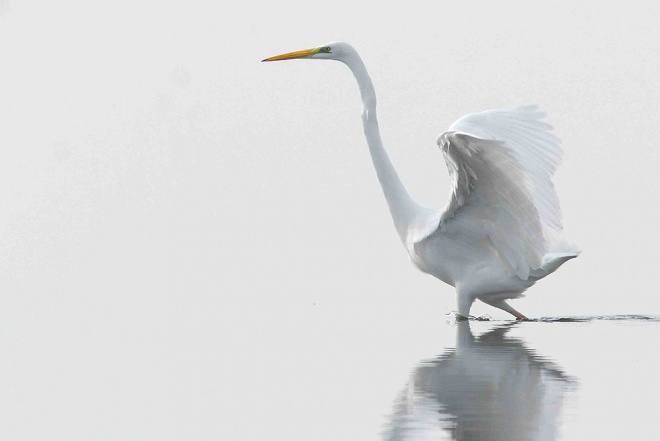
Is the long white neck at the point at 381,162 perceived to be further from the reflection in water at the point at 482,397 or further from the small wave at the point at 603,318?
the reflection in water at the point at 482,397

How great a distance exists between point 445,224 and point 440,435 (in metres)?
6.74

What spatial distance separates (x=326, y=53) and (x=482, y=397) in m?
8.28

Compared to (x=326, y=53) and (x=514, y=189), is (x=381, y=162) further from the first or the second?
(x=514, y=189)

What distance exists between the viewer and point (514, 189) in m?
13.1

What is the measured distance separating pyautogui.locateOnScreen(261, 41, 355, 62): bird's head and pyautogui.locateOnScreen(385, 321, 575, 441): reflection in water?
5.37 m

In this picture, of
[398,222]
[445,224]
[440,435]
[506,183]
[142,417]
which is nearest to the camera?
[440,435]

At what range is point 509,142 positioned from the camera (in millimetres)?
13781

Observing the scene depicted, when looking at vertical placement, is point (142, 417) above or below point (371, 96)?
below

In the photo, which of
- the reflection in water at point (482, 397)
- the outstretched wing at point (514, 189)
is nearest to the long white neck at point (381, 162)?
the outstretched wing at point (514, 189)

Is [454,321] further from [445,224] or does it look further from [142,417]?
[142,417]

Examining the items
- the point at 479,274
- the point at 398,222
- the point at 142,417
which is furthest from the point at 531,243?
the point at 142,417

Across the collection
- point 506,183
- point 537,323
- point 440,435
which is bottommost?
point 537,323

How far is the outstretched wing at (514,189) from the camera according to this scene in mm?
12891

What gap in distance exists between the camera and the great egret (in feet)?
42.8
